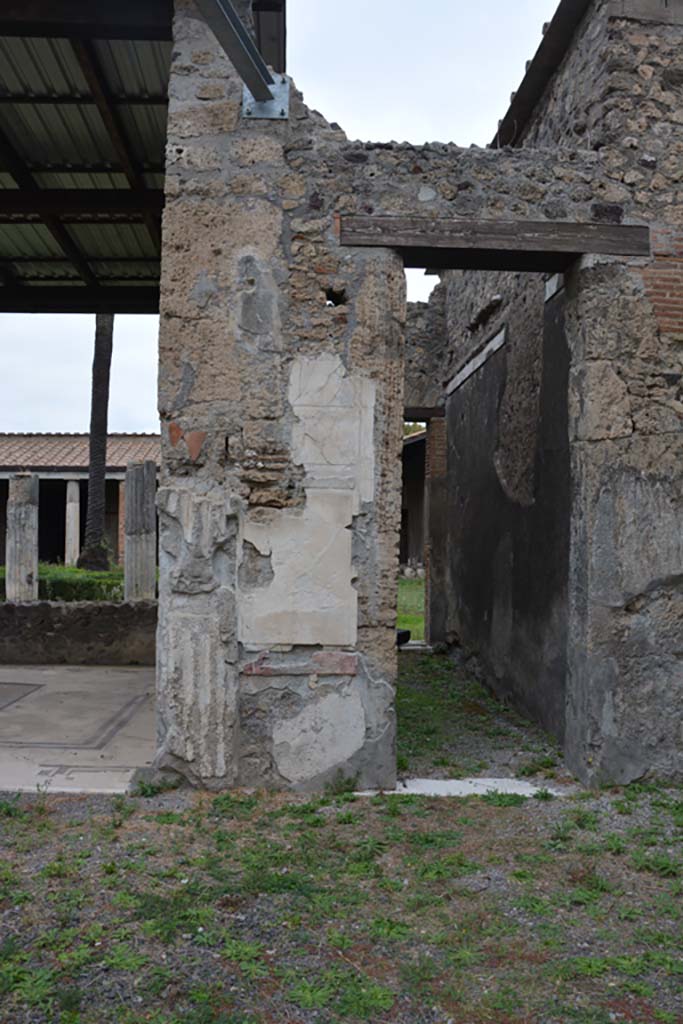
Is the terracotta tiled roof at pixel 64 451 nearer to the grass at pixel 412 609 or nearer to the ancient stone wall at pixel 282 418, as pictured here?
the grass at pixel 412 609

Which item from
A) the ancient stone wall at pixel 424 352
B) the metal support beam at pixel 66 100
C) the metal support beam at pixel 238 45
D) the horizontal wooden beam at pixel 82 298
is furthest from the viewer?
the ancient stone wall at pixel 424 352

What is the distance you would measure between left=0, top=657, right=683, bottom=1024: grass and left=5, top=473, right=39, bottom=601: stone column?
25.5 feet

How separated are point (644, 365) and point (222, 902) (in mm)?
3161

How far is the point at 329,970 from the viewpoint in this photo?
245 centimetres

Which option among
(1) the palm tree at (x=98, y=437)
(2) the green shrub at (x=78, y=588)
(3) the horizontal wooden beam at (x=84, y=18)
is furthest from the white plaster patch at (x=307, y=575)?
(1) the palm tree at (x=98, y=437)

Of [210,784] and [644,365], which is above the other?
[644,365]

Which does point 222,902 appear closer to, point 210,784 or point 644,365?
point 210,784

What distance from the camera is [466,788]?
4.14 m

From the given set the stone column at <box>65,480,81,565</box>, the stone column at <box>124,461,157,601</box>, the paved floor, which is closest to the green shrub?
the stone column at <box>124,461,157,601</box>

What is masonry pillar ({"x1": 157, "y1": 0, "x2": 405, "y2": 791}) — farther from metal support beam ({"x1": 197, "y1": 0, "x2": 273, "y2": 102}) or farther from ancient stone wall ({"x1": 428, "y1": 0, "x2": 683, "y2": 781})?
ancient stone wall ({"x1": 428, "y1": 0, "x2": 683, "y2": 781})

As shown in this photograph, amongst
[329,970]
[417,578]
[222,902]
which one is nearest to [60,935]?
[222,902]

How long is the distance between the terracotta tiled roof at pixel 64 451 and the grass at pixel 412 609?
23.7 feet

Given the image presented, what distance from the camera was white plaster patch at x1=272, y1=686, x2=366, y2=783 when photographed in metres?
4.04

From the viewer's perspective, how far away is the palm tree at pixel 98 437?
1355 centimetres
